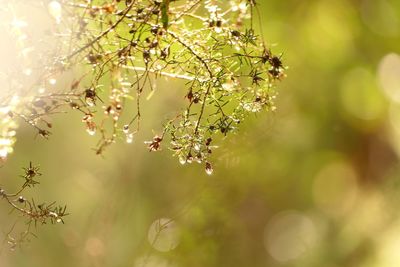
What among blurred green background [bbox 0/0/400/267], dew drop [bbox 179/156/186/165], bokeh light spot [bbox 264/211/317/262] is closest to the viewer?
dew drop [bbox 179/156/186/165]

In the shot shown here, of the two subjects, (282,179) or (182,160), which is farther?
(282,179)

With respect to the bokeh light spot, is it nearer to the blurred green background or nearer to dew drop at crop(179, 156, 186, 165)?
the blurred green background

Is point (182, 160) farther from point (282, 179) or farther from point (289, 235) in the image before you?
point (289, 235)

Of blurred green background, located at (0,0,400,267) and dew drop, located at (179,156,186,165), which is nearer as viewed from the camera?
dew drop, located at (179,156,186,165)

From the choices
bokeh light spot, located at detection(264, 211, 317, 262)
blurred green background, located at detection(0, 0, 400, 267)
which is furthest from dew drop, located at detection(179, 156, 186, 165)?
bokeh light spot, located at detection(264, 211, 317, 262)

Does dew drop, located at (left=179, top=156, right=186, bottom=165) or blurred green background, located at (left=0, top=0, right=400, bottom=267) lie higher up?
blurred green background, located at (left=0, top=0, right=400, bottom=267)

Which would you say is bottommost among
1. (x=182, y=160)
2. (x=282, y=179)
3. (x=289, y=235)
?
(x=182, y=160)

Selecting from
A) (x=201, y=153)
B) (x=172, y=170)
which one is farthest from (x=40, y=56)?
(x=172, y=170)

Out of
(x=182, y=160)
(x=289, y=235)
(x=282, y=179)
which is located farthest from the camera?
(x=289, y=235)

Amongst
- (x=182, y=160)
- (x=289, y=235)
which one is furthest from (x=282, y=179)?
(x=182, y=160)
